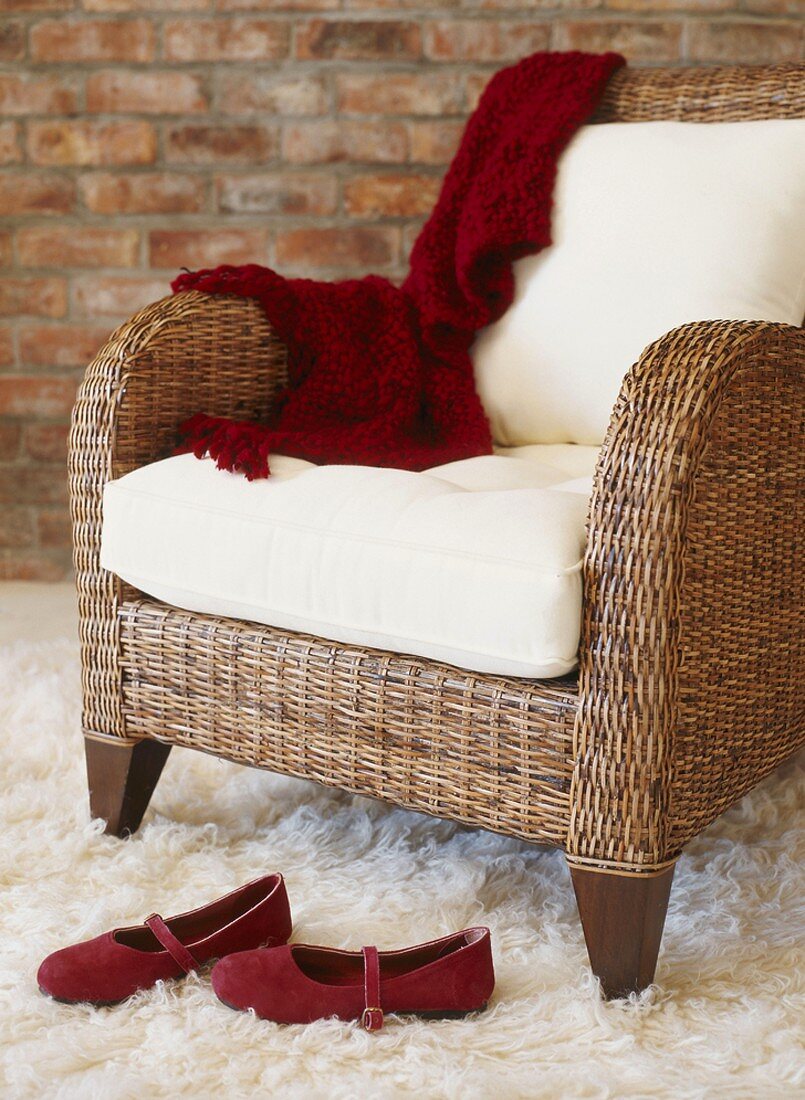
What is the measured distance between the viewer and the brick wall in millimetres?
2125

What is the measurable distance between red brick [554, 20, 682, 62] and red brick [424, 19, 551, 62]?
0.13 feet

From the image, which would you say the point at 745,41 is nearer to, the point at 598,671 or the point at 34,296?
the point at 34,296

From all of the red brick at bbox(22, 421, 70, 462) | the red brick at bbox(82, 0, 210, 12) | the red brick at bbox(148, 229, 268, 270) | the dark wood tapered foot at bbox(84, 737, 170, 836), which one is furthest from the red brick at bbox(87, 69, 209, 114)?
the dark wood tapered foot at bbox(84, 737, 170, 836)

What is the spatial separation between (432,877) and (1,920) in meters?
0.42

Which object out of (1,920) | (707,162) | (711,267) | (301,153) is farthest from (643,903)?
(301,153)

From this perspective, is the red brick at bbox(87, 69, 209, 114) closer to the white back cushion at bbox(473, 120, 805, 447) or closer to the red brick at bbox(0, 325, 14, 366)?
the red brick at bbox(0, 325, 14, 366)

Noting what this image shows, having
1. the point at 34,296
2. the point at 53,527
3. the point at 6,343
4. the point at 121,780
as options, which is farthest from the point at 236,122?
the point at 121,780

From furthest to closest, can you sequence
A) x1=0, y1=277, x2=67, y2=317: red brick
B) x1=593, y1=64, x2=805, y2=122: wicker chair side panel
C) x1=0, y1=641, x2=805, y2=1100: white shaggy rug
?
x1=0, y1=277, x2=67, y2=317: red brick
x1=593, y1=64, x2=805, y2=122: wicker chair side panel
x1=0, y1=641, x2=805, y2=1100: white shaggy rug

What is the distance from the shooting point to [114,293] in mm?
2295

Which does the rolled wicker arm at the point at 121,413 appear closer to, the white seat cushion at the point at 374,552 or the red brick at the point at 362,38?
the white seat cushion at the point at 374,552

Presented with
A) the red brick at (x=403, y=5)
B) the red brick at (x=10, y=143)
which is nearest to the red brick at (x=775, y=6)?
the red brick at (x=403, y=5)

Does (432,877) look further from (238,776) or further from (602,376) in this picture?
(602,376)

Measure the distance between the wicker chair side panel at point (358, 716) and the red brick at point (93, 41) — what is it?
4.42 feet

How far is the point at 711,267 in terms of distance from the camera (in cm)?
140
